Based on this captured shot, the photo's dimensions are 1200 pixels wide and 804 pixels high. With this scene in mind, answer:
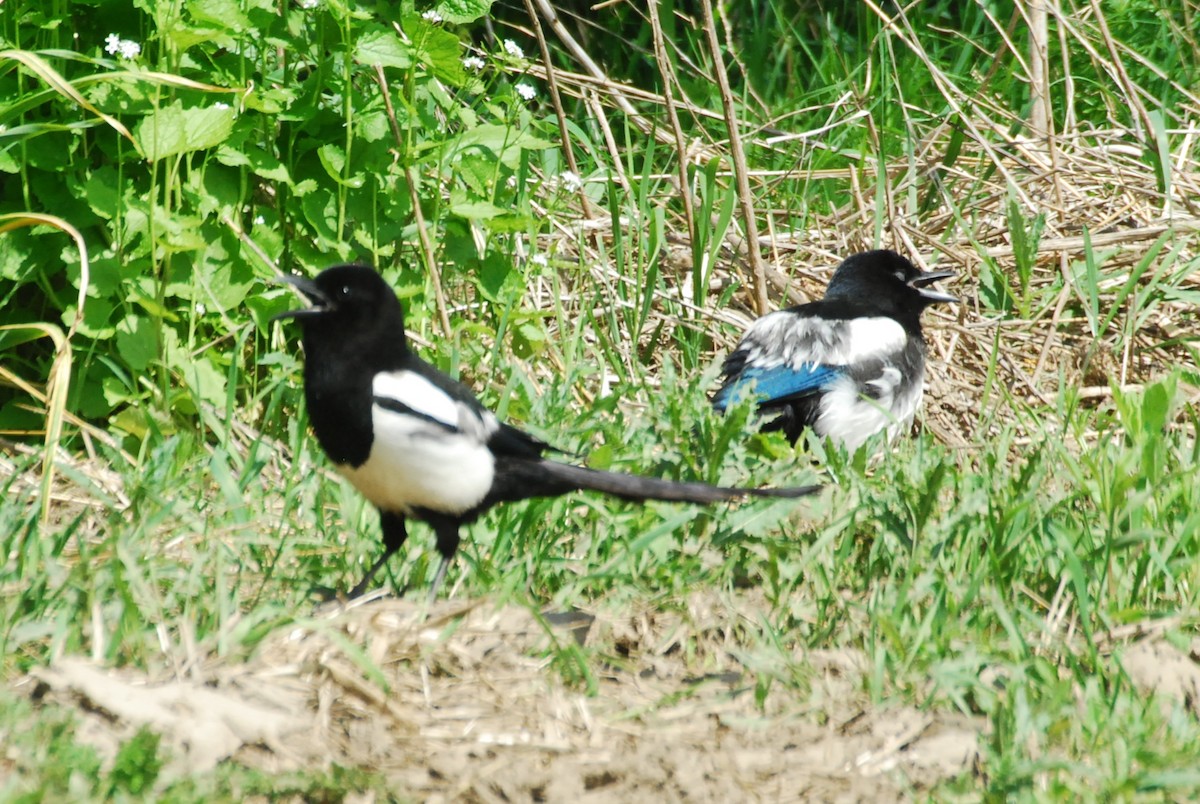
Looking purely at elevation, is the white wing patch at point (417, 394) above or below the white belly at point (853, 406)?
above

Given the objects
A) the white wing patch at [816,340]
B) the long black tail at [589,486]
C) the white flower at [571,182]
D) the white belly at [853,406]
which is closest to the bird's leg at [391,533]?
the long black tail at [589,486]

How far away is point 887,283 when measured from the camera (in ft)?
16.3

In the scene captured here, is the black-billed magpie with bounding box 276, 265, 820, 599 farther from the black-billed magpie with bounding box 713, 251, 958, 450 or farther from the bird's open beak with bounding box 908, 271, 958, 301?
the bird's open beak with bounding box 908, 271, 958, 301

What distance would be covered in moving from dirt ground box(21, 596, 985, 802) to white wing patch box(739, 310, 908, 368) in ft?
6.12

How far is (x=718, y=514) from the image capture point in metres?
3.31

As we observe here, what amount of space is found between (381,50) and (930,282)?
2.09 metres

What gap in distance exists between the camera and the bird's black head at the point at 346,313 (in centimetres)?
313

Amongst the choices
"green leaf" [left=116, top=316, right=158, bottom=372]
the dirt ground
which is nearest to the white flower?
"green leaf" [left=116, top=316, right=158, bottom=372]

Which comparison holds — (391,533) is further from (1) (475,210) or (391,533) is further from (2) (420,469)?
(1) (475,210)

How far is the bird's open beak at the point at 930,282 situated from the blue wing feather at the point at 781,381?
56 centimetres

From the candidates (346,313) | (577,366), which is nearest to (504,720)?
(346,313)

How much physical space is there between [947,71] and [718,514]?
155 inches

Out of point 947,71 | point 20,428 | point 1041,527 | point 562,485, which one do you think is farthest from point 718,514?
point 947,71

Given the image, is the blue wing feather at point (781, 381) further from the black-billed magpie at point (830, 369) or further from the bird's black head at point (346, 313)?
the bird's black head at point (346, 313)
